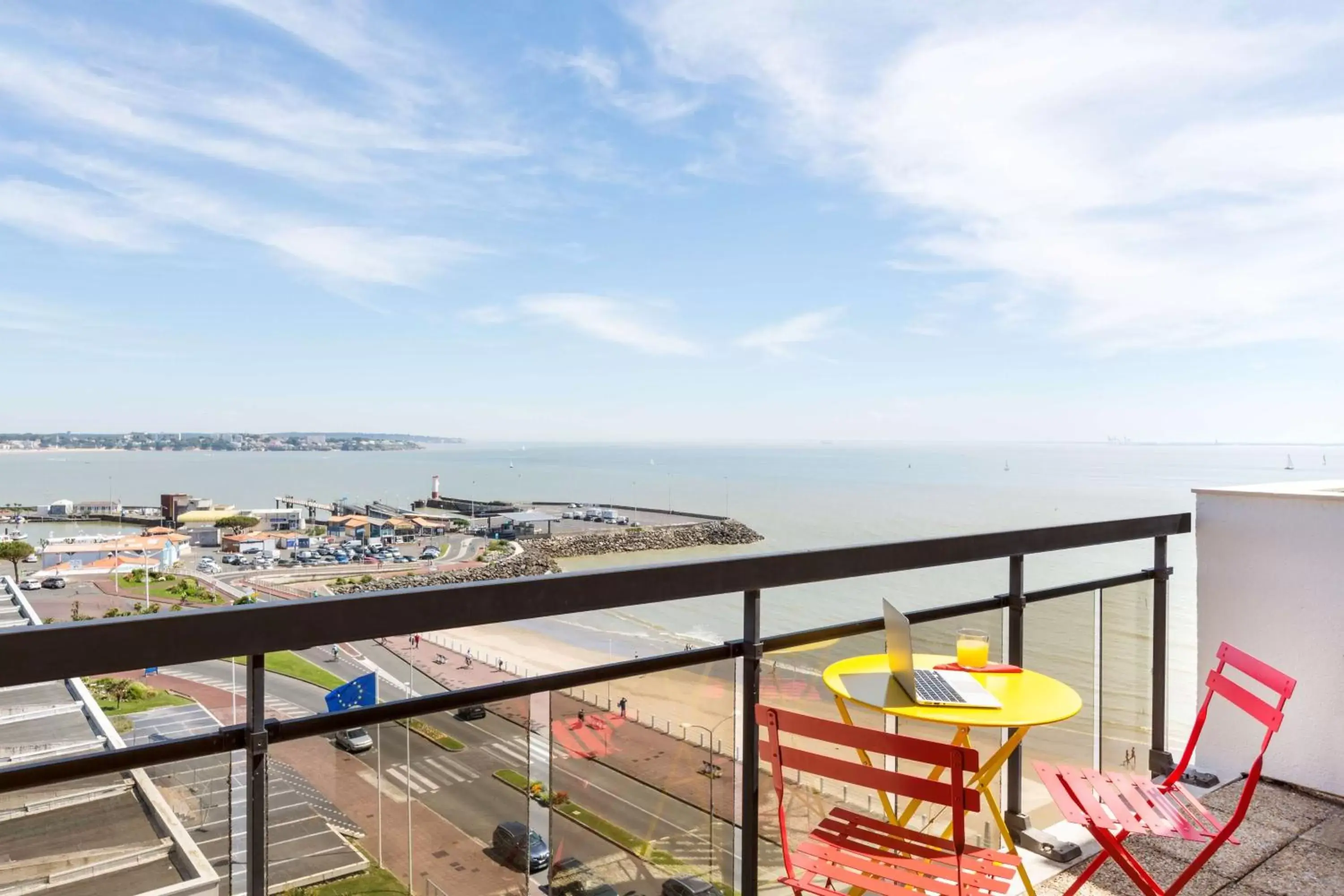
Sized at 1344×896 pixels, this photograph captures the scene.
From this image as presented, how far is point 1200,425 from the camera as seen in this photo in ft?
246

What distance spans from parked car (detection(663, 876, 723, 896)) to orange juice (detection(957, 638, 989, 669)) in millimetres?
1002

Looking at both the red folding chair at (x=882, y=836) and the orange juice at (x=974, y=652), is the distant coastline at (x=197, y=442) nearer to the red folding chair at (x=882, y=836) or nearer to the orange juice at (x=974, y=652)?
the orange juice at (x=974, y=652)

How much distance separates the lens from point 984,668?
254 centimetres

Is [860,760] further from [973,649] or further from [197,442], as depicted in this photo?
[197,442]

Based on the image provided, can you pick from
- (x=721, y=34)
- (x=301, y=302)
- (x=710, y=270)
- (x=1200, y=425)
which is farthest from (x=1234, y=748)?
(x=1200, y=425)

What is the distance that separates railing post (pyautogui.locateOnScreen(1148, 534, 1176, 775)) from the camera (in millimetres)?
3496

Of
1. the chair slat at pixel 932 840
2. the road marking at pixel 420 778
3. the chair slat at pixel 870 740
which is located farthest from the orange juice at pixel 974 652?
the road marking at pixel 420 778

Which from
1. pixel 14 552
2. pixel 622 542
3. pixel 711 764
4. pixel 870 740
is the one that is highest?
pixel 870 740

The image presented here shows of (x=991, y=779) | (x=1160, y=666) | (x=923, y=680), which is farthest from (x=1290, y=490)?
(x=923, y=680)

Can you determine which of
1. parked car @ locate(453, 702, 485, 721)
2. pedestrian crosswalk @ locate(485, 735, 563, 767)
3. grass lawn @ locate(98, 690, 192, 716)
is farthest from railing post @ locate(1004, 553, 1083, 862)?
grass lawn @ locate(98, 690, 192, 716)

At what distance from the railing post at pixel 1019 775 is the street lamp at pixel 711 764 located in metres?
1.28

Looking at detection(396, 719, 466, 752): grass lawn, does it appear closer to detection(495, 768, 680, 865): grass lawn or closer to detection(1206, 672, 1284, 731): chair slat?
detection(495, 768, 680, 865): grass lawn

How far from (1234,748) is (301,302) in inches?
3133

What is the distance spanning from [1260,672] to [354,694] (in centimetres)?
237
